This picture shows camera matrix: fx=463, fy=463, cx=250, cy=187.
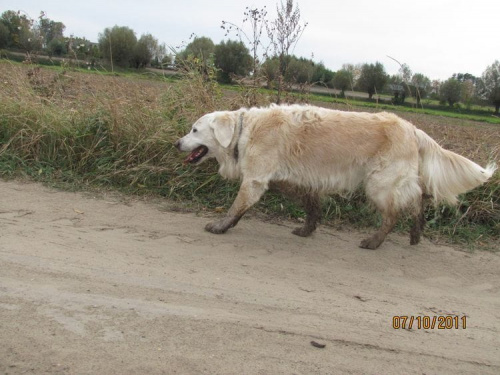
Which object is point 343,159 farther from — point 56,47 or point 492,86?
point 492,86

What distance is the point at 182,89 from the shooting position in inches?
312

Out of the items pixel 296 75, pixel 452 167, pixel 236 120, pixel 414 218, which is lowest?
pixel 414 218

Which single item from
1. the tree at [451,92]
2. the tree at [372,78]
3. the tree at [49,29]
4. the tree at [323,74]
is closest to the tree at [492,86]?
the tree at [451,92]

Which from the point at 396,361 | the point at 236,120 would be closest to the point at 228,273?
the point at 396,361

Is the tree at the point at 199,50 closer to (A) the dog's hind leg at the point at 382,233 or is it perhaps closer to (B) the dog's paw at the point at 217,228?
(B) the dog's paw at the point at 217,228

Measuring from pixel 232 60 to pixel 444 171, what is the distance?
228 inches

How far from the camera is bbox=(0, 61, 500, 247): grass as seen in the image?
6.64 metres

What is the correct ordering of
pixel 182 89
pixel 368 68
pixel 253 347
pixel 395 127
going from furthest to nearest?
1. pixel 368 68
2. pixel 182 89
3. pixel 395 127
4. pixel 253 347

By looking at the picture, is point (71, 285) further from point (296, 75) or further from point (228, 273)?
point (296, 75)

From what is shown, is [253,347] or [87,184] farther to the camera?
[87,184]

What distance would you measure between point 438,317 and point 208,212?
3.39 metres

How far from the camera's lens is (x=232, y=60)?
1004cm

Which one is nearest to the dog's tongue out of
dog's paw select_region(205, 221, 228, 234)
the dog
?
the dog
